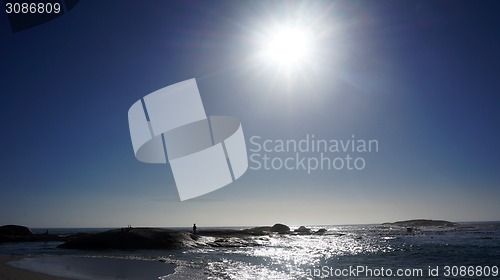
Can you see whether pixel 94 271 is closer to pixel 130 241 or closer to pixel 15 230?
pixel 130 241

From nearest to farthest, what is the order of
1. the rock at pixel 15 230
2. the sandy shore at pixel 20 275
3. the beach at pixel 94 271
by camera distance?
the sandy shore at pixel 20 275
the beach at pixel 94 271
the rock at pixel 15 230

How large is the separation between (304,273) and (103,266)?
14296mm

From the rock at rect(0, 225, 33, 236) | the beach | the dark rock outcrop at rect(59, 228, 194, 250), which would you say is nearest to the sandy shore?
the beach

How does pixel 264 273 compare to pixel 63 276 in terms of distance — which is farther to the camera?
pixel 264 273

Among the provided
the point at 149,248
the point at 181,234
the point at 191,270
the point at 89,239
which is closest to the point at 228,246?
the point at 181,234

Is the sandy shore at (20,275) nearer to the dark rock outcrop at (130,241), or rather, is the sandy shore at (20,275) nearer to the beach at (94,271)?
the beach at (94,271)

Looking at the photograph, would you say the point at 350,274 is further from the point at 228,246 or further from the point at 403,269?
the point at 228,246

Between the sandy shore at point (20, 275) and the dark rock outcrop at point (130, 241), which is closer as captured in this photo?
the sandy shore at point (20, 275)

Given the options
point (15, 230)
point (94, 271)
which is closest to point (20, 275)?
point (94, 271)

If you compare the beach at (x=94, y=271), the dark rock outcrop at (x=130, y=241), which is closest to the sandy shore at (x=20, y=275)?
the beach at (x=94, y=271)

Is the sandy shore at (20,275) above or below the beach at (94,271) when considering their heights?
above

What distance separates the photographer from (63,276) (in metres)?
23.0

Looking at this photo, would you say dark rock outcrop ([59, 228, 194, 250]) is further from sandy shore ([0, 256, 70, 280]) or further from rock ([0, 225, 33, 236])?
rock ([0, 225, 33, 236])

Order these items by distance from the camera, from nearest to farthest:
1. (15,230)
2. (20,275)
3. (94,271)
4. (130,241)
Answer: (20,275) → (94,271) → (130,241) → (15,230)
